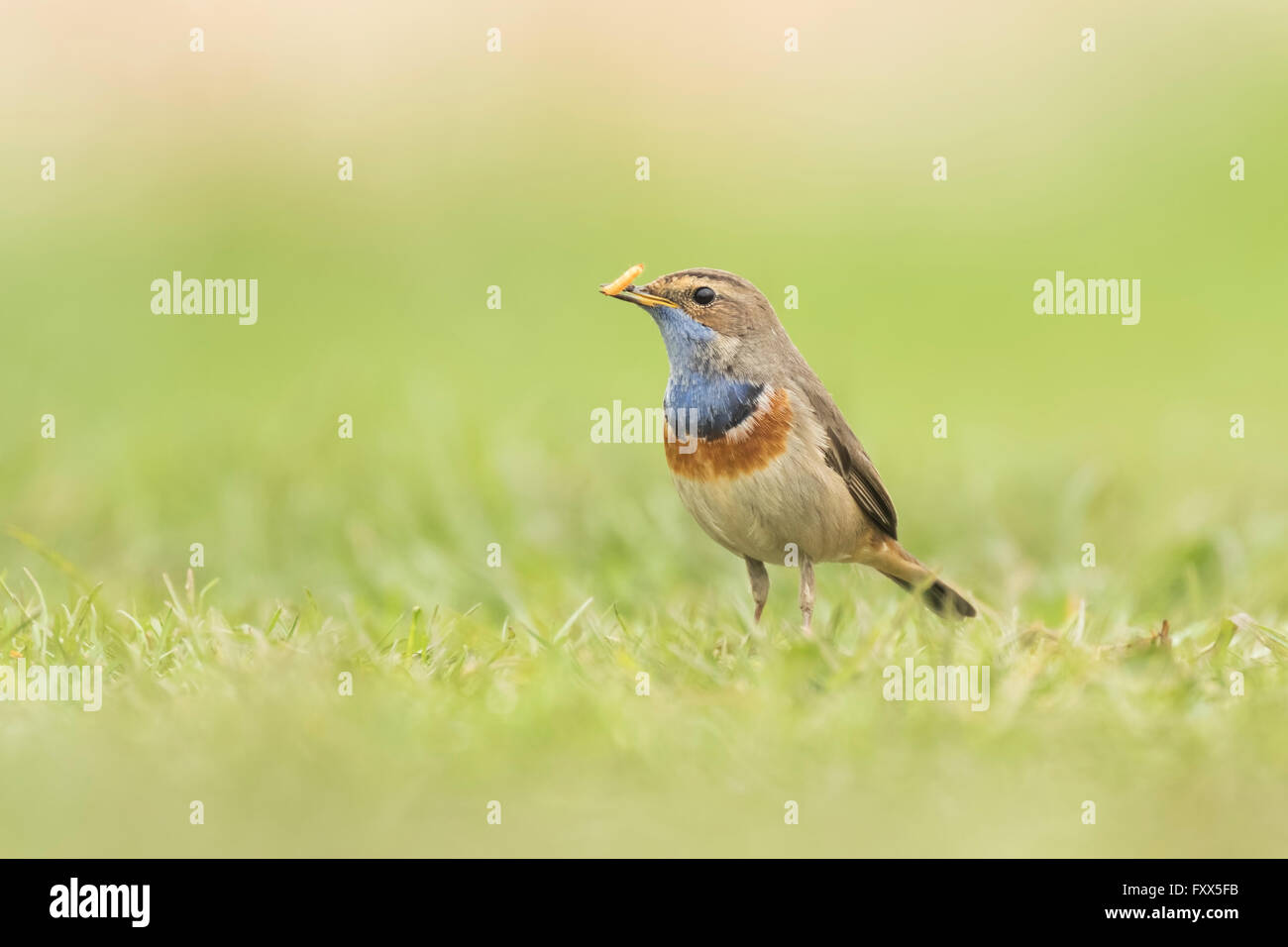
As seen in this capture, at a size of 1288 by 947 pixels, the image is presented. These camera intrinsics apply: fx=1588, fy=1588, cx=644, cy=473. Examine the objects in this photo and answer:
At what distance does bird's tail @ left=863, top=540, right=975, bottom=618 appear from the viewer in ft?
20.5

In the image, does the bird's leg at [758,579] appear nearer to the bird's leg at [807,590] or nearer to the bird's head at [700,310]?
the bird's leg at [807,590]

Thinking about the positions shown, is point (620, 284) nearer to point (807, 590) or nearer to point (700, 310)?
point (700, 310)

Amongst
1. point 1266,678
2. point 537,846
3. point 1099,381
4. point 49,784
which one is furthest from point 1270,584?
point 1099,381

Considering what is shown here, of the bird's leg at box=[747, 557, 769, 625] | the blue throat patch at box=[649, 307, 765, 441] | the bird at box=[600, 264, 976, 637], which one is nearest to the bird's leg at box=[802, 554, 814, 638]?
the bird at box=[600, 264, 976, 637]

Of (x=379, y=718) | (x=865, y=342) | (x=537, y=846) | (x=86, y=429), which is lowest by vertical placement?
(x=537, y=846)

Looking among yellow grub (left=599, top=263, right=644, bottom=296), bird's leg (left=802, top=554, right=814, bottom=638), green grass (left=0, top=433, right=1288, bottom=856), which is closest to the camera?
green grass (left=0, top=433, right=1288, bottom=856)

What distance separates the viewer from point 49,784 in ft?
13.9

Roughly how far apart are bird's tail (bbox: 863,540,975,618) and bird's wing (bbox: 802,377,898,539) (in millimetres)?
137

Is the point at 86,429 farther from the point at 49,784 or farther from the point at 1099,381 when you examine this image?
the point at 1099,381

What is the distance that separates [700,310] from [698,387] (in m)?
0.30

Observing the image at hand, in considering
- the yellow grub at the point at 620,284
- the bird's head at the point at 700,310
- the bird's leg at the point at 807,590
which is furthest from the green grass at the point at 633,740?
the yellow grub at the point at 620,284

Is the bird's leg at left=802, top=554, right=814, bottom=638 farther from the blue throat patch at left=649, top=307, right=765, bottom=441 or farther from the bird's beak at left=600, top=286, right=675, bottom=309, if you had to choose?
Result: the bird's beak at left=600, top=286, right=675, bottom=309

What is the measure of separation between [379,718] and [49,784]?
883mm

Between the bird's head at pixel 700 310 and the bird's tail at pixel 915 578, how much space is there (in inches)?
44.8
